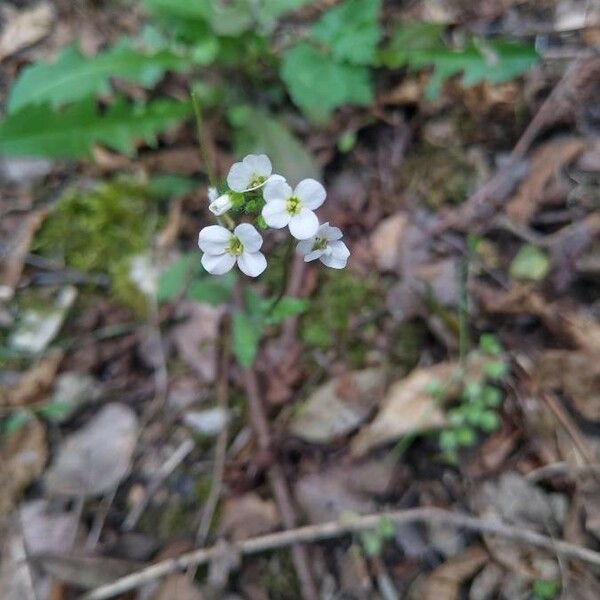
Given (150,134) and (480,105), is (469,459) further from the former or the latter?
(150,134)

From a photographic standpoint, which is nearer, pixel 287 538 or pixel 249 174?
pixel 249 174

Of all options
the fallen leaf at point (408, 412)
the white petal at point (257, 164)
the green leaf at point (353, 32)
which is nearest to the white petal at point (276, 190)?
the white petal at point (257, 164)

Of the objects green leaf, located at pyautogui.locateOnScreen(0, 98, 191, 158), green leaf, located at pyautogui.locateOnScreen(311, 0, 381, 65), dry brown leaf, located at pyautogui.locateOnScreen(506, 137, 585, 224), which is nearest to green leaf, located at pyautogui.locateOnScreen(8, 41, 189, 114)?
green leaf, located at pyautogui.locateOnScreen(0, 98, 191, 158)

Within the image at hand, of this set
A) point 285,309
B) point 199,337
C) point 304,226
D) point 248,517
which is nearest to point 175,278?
point 199,337

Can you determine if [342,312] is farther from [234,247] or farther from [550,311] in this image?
[234,247]

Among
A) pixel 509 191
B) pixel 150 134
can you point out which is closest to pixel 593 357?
pixel 509 191

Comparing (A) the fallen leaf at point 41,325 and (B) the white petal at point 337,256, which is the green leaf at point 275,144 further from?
(B) the white petal at point 337,256
